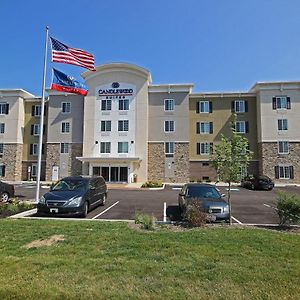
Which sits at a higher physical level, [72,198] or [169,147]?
[169,147]

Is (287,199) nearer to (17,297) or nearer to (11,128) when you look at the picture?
(17,297)

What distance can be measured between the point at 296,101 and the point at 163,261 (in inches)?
1537

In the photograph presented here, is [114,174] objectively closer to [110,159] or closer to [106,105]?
[110,159]

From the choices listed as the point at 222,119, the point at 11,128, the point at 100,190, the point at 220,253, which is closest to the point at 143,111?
the point at 222,119

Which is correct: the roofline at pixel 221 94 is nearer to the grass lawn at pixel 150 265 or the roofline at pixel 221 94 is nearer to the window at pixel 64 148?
the window at pixel 64 148

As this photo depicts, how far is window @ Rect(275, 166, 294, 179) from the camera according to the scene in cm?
3766

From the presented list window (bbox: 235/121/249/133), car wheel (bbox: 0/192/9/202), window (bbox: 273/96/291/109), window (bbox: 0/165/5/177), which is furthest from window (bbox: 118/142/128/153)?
car wheel (bbox: 0/192/9/202)

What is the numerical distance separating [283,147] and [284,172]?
328 cm

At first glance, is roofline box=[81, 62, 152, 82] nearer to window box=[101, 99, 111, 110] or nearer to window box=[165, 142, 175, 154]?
window box=[101, 99, 111, 110]

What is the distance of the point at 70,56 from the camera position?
16.8 m

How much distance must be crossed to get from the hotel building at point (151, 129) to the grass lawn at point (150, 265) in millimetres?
29937

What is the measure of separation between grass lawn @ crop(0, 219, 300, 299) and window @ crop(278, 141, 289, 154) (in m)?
32.9

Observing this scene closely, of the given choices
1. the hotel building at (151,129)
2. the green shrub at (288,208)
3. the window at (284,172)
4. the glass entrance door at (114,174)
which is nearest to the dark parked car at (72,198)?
the green shrub at (288,208)

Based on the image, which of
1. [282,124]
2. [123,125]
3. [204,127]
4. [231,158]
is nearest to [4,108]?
[123,125]
